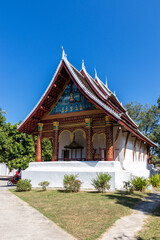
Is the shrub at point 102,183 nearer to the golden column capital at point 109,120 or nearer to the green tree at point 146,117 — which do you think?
the golden column capital at point 109,120

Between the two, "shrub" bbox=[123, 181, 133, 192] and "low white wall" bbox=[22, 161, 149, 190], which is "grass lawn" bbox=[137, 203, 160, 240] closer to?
"shrub" bbox=[123, 181, 133, 192]

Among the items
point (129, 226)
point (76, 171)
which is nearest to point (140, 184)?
point (76, 171)

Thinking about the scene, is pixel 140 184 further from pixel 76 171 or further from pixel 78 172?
pixel 76 171

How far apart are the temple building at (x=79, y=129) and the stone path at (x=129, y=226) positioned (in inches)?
153

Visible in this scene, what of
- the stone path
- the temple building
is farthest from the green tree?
the stone path

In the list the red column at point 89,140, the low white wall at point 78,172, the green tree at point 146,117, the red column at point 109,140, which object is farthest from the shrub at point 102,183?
the green tree at point 146,117

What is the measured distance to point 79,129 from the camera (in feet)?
44.7

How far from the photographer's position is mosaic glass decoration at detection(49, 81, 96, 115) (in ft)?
44.7

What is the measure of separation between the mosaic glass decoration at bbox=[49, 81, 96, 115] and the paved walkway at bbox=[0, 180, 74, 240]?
8192 millimetres

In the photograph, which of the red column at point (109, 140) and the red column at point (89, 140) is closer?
the red column at point (109, 140)

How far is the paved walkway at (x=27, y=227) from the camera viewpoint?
4.09m

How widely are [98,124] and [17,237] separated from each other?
30.9 ft

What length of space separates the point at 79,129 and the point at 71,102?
200cm

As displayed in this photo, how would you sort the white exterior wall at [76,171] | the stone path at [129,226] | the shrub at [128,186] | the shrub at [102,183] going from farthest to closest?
the white exterior wall at [76,171] < the shrub at [128,186] < the shrub at [102,183] < the stone path at [129,226]
